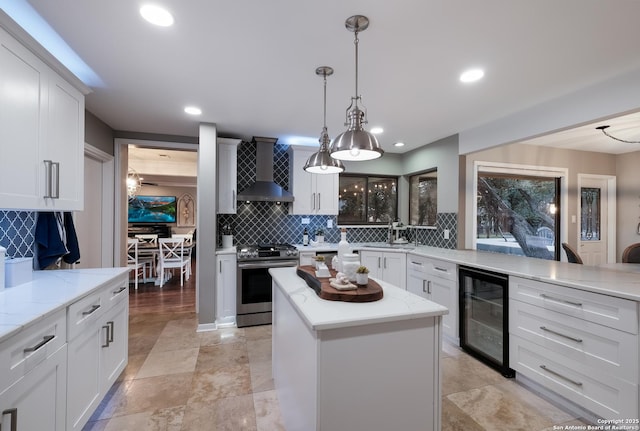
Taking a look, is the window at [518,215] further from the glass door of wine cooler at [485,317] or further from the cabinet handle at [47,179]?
the cabinet handle at [47,179]

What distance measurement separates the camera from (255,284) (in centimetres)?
351

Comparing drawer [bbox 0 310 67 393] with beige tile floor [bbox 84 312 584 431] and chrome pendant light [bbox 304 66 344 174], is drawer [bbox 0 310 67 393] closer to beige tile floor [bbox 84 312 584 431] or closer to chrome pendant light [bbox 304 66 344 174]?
beige tile floor [bbox 84 312 584 431]

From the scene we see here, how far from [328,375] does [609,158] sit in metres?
6.13

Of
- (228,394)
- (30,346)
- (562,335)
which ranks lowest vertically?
(228,394)

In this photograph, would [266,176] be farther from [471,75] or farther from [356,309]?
[356,309]

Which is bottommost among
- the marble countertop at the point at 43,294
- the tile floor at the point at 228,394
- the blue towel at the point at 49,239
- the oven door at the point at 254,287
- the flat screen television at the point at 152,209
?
the tile floor at the point at 228,394

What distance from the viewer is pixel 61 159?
1.96 metres

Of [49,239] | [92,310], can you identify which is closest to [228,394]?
[92,310]

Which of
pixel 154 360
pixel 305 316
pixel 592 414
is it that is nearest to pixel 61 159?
pixel 154 360

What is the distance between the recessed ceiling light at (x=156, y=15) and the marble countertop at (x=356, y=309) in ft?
5.53

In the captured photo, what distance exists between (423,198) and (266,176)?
8.22ft

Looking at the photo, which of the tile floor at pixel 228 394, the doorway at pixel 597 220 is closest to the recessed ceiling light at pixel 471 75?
the tile floor at pixel 228 394

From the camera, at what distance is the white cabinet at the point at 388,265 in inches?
146

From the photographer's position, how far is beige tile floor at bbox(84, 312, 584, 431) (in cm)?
184
